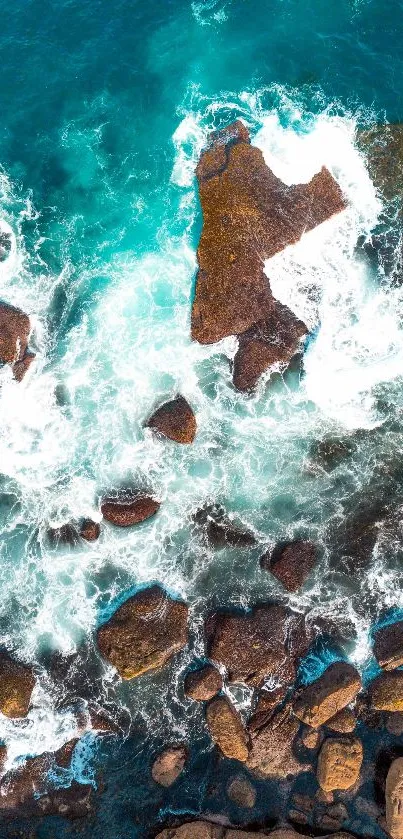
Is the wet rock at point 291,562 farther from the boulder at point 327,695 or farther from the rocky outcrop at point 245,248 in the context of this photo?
the rocky outcrop at point 245,248

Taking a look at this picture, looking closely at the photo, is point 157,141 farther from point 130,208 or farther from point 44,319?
point 44,319

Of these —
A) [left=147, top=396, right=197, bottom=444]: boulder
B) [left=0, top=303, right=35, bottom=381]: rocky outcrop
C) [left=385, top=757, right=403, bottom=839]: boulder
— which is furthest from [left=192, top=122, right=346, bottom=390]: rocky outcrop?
[left=385, top=757, right=403, bottom=839]: boulder

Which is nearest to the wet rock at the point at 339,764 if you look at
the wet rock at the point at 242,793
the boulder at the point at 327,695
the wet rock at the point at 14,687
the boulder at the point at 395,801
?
the boulder at the point at 327,695

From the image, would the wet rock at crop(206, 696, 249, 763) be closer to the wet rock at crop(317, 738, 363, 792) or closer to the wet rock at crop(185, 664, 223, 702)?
the wet rock at crop(185, 664, 223, 702)

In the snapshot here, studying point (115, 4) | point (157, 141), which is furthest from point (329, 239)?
point (115, 4)

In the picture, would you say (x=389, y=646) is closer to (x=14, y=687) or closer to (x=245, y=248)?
(x=14, y=687)

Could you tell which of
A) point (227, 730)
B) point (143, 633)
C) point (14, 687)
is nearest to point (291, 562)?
A: point (143, 633)
